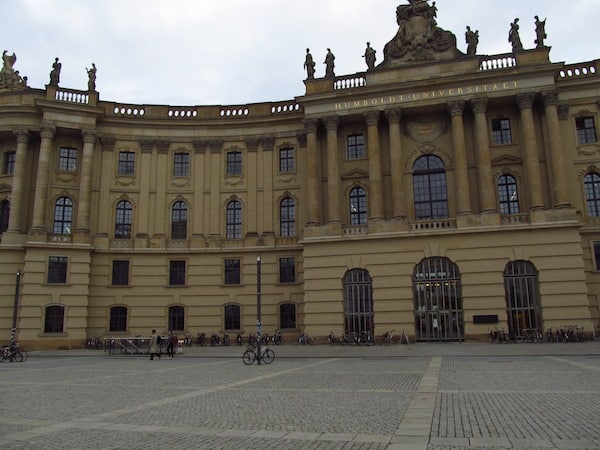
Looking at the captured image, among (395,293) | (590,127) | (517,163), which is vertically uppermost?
(590,127)

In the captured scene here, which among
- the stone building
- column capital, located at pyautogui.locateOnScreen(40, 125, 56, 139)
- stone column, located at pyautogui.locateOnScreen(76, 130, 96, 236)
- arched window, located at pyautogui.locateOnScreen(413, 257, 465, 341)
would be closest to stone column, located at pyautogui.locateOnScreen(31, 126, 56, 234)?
column capital, located at pyautogui.locateOnScreen(40, 125, 56, 139)

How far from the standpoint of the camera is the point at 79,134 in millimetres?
48188

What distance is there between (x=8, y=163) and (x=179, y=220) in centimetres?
1607

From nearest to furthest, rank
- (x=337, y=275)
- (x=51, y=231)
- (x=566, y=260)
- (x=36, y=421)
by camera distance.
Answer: (x=36, y=421) < (x=566, y=260) < (x=337, y=275) < (x=51, y=231)

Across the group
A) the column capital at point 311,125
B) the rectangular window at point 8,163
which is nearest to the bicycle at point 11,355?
the rectangular window at point 8,163

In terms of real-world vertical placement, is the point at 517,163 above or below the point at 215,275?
above

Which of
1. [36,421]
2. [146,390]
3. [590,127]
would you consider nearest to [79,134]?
[146,390]

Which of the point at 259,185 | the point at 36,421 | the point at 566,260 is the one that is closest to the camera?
the point at 36,421

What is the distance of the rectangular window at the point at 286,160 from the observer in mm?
49531

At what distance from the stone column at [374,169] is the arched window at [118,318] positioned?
75.1 ft

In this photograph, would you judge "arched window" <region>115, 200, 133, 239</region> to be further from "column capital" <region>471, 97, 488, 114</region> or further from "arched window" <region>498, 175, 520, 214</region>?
"arched window" <region>498, 175, 520, 214</region>

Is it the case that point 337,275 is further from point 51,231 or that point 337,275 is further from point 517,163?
point 51,231

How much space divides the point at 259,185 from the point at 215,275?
30.0 ft

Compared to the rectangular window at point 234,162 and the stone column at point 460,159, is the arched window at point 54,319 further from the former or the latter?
the stone column at point 460,159
